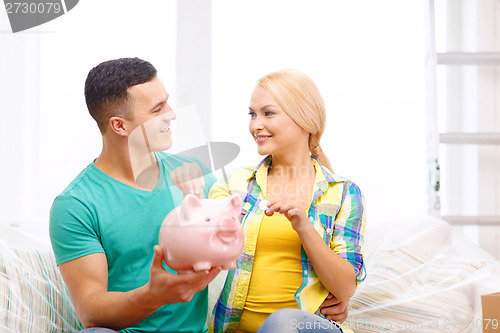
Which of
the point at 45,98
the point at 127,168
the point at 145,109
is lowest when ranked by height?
the point at 127,168

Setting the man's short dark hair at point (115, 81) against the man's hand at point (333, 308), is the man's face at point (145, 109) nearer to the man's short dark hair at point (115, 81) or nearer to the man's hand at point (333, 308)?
the man's short dark hair at point (115, 81)

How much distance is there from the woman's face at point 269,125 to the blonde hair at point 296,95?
11 mm

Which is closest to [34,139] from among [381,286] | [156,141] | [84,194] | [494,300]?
[84,194]

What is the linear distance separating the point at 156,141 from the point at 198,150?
0.25 ft

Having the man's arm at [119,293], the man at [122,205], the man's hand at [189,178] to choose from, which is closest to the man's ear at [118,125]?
the man at [122,205]

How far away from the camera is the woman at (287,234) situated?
1051 mm

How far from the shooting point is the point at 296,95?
109 cm

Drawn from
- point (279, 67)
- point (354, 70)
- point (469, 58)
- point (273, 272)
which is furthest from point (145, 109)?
point (469, 58)

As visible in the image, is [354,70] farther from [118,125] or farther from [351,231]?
[118,125]

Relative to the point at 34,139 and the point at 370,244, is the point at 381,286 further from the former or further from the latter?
the point at 34,139

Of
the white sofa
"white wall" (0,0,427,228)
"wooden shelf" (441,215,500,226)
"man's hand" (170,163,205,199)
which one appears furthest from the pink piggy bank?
"wooden shelf" (441,215,500,226)

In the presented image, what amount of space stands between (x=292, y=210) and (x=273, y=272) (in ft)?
0.59

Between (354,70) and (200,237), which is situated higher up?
(354,70)

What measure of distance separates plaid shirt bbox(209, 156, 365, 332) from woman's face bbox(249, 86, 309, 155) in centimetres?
10
